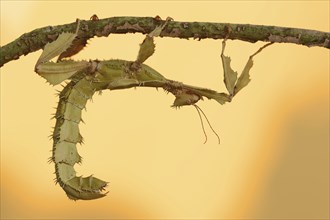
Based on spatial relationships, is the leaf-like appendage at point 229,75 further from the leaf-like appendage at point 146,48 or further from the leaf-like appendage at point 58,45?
the leaf-like appendage at point 58,45

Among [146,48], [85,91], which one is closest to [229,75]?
[146,48]

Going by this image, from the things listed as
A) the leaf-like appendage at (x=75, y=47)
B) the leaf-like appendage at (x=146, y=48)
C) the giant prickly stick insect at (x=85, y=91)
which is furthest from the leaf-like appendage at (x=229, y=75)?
the leaf-like appendage at (x=75, y=47)

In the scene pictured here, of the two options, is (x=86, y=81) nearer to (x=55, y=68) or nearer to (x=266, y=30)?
(x=55, y=68)

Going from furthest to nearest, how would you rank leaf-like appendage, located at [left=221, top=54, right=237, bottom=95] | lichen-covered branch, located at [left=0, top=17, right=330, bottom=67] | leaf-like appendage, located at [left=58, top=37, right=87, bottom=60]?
leaf-like appendage, located at [left=221, top=54, right=237, bottom=95]
leaf-like appendage, located at [left=58, top=37, right=87, bottom=60]
lichen-covered branch, located at [left=0, top=17, right=330, bottom=67]

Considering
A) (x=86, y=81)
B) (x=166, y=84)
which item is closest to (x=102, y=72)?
(x=86, y=81)

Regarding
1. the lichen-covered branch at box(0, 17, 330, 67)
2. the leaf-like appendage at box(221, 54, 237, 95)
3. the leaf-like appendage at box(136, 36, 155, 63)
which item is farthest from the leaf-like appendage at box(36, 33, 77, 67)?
the leaf-like appendage at box(221, 54, 237, 95)

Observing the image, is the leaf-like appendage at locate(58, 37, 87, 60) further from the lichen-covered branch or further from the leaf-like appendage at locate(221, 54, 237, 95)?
→ the leaf-like appendage at locate(221, 54, 237, 95)

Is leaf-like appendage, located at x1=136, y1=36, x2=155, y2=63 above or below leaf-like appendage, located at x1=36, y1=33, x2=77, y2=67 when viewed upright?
above

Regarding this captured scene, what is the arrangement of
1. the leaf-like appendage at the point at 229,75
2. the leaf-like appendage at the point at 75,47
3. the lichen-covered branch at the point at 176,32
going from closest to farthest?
the lichen-covered branch at the point at 176,32 < the leaf-like appendage at the point at 75,47 < the leaf-like appendage at the point at 229,75

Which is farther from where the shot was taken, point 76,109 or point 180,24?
point 76,109
